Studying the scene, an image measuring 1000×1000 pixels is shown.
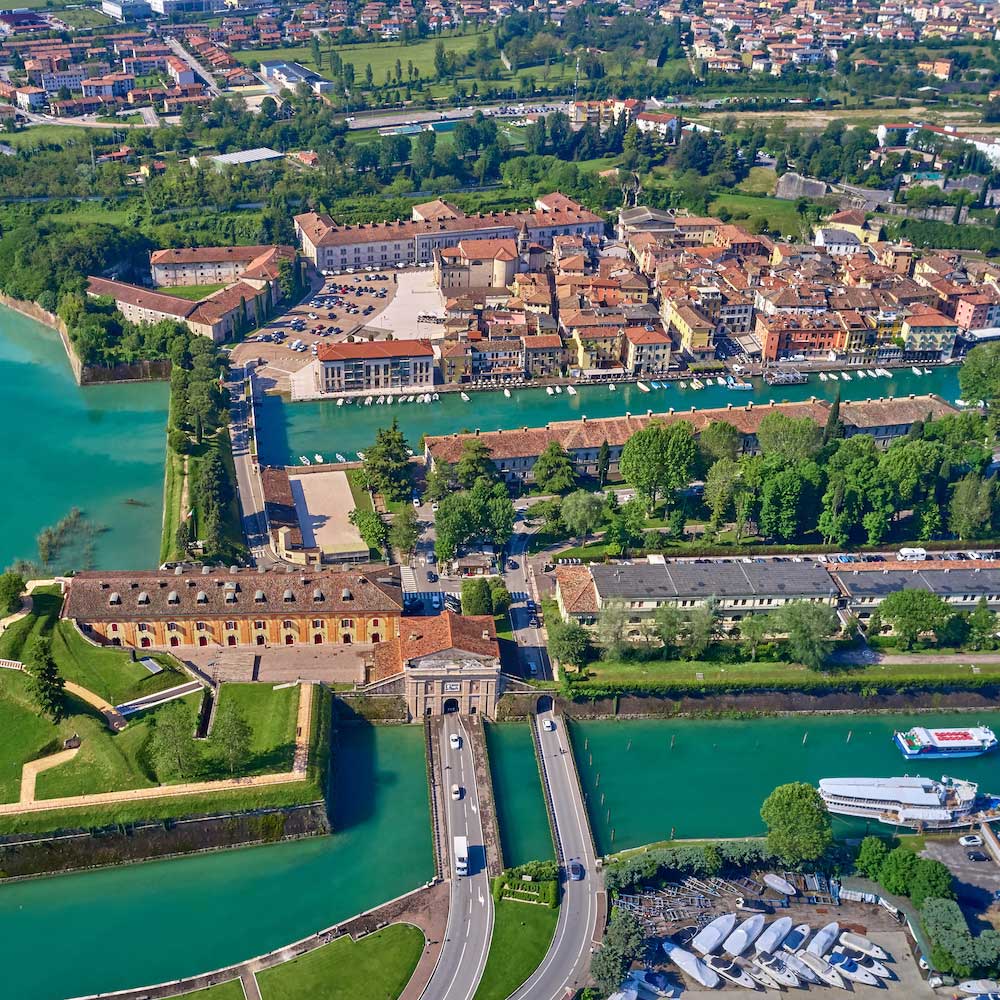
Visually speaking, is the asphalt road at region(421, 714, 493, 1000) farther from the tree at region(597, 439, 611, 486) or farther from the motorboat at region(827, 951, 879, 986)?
the tree at region(597, 439, 611, 486)

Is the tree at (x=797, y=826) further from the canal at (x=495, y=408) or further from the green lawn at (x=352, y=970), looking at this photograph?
the canal at (x=495, y=408)

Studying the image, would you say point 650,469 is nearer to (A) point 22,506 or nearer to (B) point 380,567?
(B) point 380,567

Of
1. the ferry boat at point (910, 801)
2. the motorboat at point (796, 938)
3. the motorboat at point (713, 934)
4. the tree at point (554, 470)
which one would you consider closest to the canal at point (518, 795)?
the motorboat at point (713, 934)

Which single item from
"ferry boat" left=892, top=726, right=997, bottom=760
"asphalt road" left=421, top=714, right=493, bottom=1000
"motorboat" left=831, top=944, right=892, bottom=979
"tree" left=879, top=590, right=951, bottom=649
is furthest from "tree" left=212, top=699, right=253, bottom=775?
"tree" left=879, top=590, right=951, bottom=649

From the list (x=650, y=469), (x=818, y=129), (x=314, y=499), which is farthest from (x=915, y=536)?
(x=818, y=129)

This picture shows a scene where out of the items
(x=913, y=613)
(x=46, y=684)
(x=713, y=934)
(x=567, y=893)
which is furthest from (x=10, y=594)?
(x=913, y=613)

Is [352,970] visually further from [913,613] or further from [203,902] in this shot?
[913,613]
